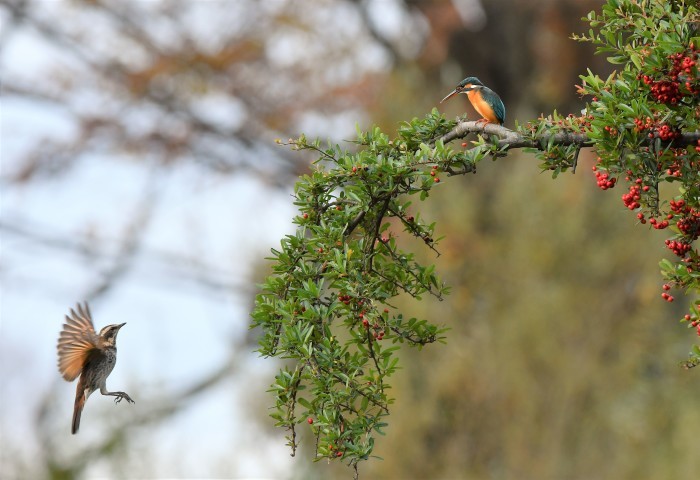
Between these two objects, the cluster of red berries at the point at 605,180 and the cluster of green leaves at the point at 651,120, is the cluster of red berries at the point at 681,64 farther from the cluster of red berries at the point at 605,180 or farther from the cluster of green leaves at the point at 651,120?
the cluster of red berries at the point at 605,180

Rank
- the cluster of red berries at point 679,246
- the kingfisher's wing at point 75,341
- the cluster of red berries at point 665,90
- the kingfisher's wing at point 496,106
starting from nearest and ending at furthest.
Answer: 1. the cluster of red berries at point 665,90
2. the cluster of red berries at point 679,246
3. the kingfisher's wing at point 496,106
4. the kingfisher's wing at point 75,341

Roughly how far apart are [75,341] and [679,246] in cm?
241

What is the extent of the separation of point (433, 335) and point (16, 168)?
42.6ft

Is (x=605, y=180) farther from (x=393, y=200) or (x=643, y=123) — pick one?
(x=393, y=200)

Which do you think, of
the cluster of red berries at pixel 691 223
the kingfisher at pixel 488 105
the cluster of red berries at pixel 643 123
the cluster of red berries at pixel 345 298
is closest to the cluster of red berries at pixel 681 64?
the cluster of red berries at pixel 643 123

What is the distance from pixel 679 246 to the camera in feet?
11.7

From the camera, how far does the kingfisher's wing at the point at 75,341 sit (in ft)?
14.2

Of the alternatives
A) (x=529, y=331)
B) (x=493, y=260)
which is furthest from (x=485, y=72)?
(x=529, y=331)

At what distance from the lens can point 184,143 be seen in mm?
16328

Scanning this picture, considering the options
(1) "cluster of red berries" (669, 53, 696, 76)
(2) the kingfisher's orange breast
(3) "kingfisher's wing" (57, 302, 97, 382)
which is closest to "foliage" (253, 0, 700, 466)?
(1) "cluster of red berries" (669, 53, 696, 76)

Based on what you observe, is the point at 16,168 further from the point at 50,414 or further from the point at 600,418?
the point at 600,418

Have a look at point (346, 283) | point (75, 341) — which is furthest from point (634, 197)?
point (75, 341)

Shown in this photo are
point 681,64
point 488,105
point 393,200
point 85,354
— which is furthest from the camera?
point 85,354

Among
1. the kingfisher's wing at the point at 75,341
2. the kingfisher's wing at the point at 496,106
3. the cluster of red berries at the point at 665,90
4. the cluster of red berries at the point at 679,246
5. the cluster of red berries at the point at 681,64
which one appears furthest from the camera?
the kingfisher's wing at the point at 75,341
